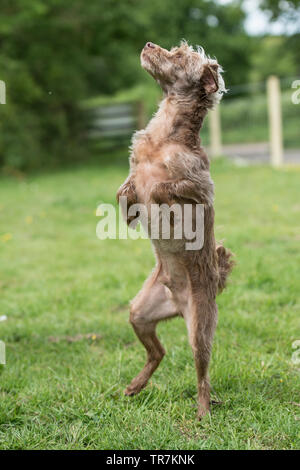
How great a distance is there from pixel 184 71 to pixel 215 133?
1517 centimetres

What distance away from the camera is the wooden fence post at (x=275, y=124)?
15094mm

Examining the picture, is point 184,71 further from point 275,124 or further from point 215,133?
point 215,133

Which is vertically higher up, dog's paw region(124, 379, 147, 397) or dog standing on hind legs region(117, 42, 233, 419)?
dog standing on hind legs region(117, 42, 233, 419)

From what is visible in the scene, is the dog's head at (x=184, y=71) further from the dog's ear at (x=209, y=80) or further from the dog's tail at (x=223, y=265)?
the dog's tail at (x=223, y=265)

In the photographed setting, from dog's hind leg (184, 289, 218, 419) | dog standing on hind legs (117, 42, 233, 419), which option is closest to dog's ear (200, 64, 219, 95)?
dog standing on hind legs (117, 42, 233, 419)

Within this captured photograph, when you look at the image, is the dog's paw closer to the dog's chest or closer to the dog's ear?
the dog's chest

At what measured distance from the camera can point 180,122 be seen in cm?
290

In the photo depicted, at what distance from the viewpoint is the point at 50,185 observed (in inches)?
524

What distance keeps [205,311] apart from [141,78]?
1603 cm

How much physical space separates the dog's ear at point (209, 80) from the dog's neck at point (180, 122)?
96 millimetres

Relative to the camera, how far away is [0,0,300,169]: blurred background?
52.1ft

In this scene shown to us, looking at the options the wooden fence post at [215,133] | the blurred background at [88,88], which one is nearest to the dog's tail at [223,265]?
the blurred background at [88,88]

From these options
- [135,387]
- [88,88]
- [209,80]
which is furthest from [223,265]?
→ [88,88]

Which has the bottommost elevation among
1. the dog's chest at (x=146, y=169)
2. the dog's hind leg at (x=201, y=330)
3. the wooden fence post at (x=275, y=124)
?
the dog's hind leg at (x=201, y=330)
